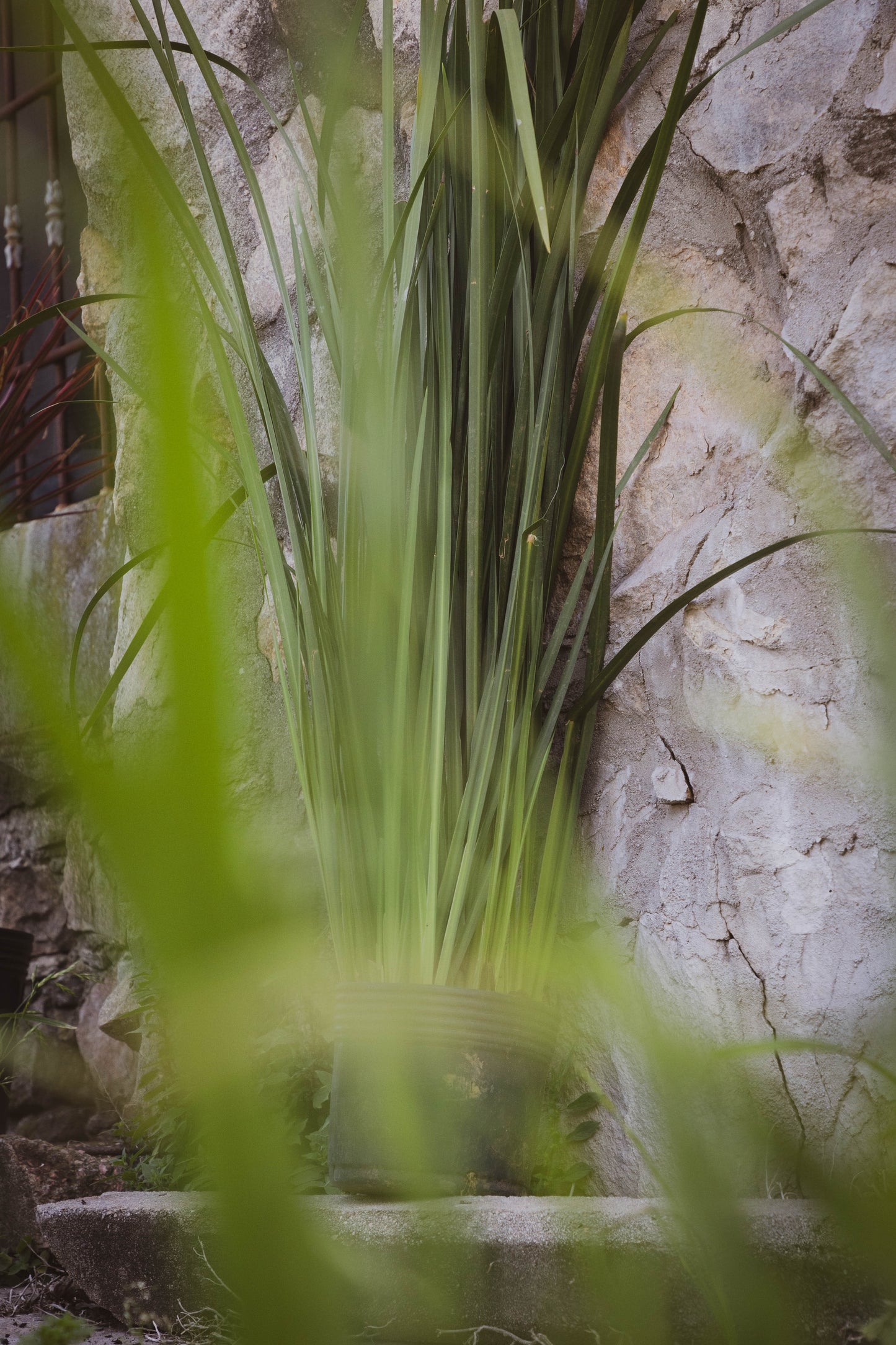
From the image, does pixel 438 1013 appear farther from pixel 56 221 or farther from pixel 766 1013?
pixel 56 221

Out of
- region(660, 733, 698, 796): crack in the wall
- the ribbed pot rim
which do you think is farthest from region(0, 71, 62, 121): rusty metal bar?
the ribbed pot rim

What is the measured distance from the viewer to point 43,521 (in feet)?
6.63

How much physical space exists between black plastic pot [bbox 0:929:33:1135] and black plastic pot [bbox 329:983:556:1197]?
78cm

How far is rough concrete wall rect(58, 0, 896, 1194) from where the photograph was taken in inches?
34.3

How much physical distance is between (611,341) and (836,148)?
250mm

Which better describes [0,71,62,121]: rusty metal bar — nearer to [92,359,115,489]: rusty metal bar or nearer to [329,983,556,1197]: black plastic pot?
[92,359,115,489]: rusty metal bar

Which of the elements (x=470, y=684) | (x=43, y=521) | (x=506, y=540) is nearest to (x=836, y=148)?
(x=506, y=540)

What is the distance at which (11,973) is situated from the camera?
4.91 ft

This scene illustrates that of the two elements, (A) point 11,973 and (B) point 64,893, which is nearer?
(A) point 11,973

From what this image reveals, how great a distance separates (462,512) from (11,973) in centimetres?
100

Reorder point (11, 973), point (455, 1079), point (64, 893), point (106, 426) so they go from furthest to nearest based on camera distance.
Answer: point (106, 426) < point (64, 893) < point (11, 973) < point (455, 1079)

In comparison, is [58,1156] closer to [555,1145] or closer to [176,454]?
[555,1145]

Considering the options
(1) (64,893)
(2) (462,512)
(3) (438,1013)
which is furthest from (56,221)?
(3) (438,1013)

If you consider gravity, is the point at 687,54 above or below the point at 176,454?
above
